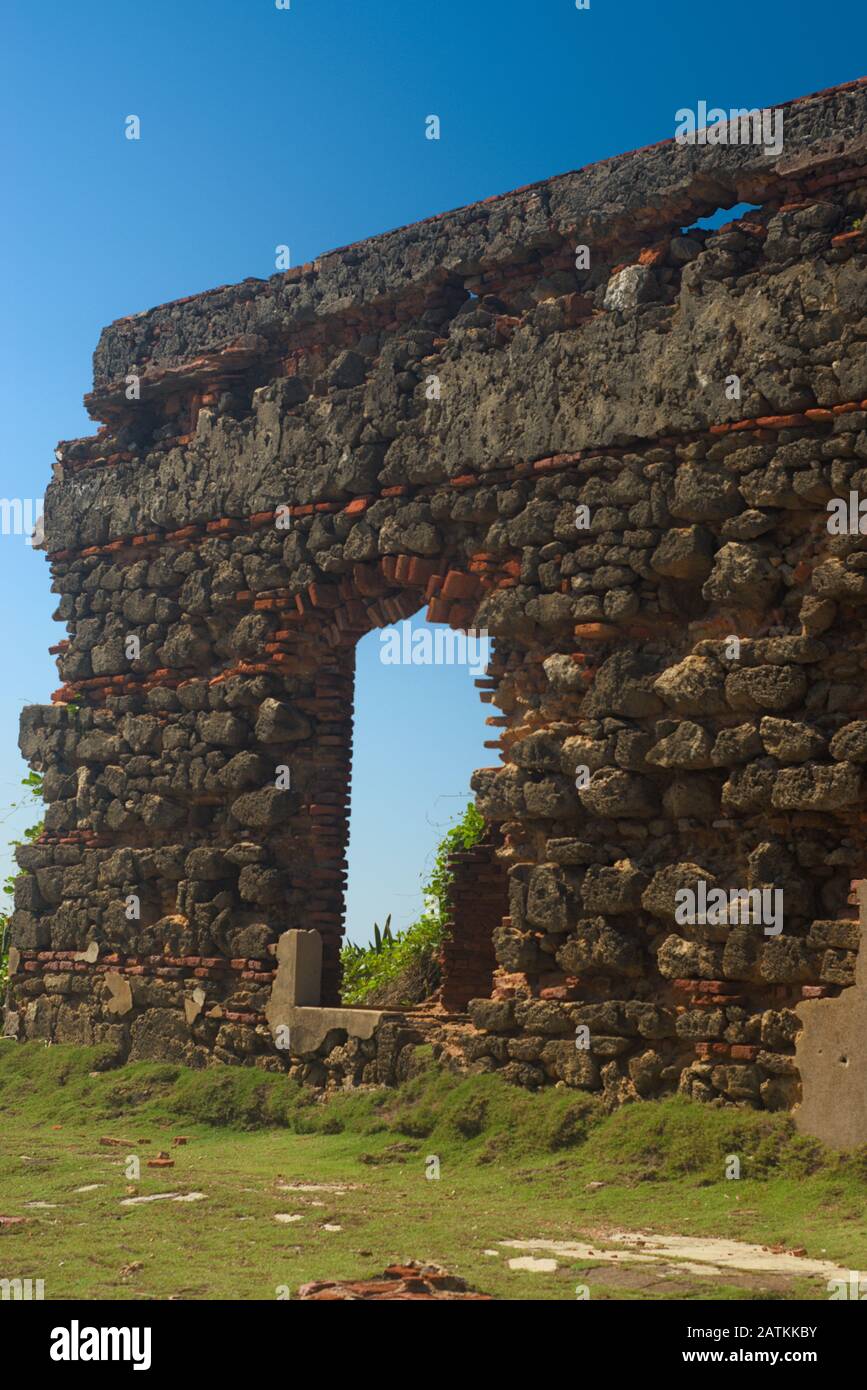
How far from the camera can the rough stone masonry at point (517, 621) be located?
7688 mm

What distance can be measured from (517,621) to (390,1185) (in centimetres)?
311

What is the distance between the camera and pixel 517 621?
8.79m

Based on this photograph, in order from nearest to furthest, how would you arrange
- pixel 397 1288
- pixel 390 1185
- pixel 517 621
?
pixel 397 1288, pixel 390 1185, pixel 517 621

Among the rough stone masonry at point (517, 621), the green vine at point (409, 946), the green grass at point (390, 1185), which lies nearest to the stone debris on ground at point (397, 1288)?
the green grass at point (390, 1185)

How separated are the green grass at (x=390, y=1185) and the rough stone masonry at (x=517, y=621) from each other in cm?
25

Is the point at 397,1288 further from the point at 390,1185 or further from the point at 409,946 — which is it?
the point at 409,946

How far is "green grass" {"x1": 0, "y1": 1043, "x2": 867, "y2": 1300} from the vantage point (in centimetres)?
572

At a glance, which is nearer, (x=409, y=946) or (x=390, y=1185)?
(x=390, y=1185)

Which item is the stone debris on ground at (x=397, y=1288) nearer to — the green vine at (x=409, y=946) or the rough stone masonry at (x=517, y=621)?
the rough stone masonry at (x=517, y=621)

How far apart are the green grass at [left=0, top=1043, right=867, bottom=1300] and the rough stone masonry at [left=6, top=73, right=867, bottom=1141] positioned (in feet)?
0.81

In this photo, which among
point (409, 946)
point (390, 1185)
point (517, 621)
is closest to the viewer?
point (390, 1185)

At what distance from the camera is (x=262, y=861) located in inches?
396

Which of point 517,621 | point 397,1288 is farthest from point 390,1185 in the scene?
point 517,621
